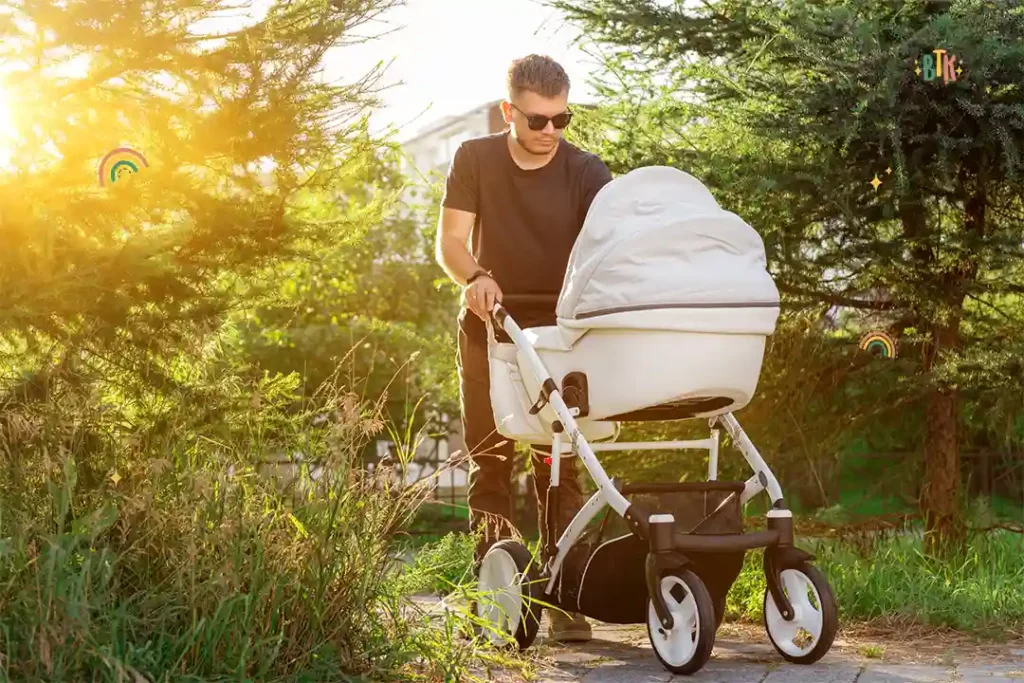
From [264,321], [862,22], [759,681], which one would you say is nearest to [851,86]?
[862,22]

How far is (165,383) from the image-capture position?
5953 mm

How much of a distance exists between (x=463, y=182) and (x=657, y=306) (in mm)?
1164

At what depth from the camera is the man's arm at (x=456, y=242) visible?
488 centimetres

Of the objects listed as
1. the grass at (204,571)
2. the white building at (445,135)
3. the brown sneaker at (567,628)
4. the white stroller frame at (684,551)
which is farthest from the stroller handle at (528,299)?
the white building at (445,135)

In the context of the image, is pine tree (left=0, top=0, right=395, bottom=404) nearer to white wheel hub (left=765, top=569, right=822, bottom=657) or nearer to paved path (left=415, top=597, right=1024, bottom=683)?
paved path (left=415, top=597, right=1024, bottom=683)

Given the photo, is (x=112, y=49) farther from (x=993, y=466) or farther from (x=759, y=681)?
(x=993, y=466)

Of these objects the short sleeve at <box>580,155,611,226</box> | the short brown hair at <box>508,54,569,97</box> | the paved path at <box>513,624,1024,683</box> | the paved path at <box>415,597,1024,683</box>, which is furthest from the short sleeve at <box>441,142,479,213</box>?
the paved path at <box>513,624,1024,683</box>

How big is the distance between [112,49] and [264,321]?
376 inches

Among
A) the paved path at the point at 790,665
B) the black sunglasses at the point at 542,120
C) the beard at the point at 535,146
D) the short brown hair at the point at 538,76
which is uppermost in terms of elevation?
the short brown hair at the point at 538,76

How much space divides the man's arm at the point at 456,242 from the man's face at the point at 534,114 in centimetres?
35

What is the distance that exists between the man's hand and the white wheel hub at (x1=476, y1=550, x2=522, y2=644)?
801 mm

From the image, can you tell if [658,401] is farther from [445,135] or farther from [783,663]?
[445,135]

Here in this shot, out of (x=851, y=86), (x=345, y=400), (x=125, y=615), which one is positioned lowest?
(x=125, y=615)

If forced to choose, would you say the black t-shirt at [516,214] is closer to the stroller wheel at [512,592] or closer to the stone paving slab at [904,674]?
the stroller wheel at [512,592]
